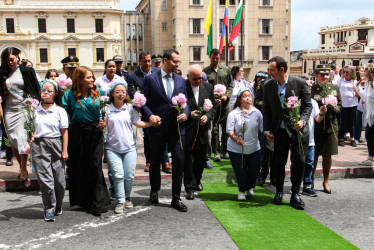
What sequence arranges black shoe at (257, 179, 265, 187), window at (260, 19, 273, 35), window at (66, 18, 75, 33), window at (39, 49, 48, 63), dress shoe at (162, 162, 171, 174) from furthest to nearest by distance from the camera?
window at (66, 18, 75, 33), window at (39, 49, 48, 63), window at (260, 19, 273, 35), dress shoe at (162, 162, 171, 174), black shoe at (257, 179, 265, 187)

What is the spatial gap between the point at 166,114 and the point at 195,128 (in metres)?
0.75

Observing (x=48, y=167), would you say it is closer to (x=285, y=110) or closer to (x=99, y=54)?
(x=285, y=110)

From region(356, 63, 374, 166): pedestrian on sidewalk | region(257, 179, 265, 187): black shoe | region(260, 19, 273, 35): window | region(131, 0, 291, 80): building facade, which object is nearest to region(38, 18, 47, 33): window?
region(131, 0, 291, 80): building facade

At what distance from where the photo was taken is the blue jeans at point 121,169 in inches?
238

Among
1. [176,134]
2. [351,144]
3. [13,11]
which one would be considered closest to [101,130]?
[176,134]

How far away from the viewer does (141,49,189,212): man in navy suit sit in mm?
6324

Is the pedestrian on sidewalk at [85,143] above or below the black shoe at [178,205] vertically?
above

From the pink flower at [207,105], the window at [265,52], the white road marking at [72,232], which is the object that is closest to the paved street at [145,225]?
the white road marking at [72,232]

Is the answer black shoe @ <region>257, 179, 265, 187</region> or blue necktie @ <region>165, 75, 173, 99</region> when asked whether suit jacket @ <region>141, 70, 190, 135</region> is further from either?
black shoe @ <region>257, 179, 265, 187</region>

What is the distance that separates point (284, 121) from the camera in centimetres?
640

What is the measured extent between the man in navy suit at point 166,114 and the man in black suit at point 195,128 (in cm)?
41

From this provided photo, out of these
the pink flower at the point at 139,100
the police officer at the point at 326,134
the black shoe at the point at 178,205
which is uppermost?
the pink flower at the point at 139,100

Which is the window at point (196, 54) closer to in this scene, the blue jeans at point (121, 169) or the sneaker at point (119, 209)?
the blue jeans at point (121, 169)

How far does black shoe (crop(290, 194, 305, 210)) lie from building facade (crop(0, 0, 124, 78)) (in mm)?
55439
